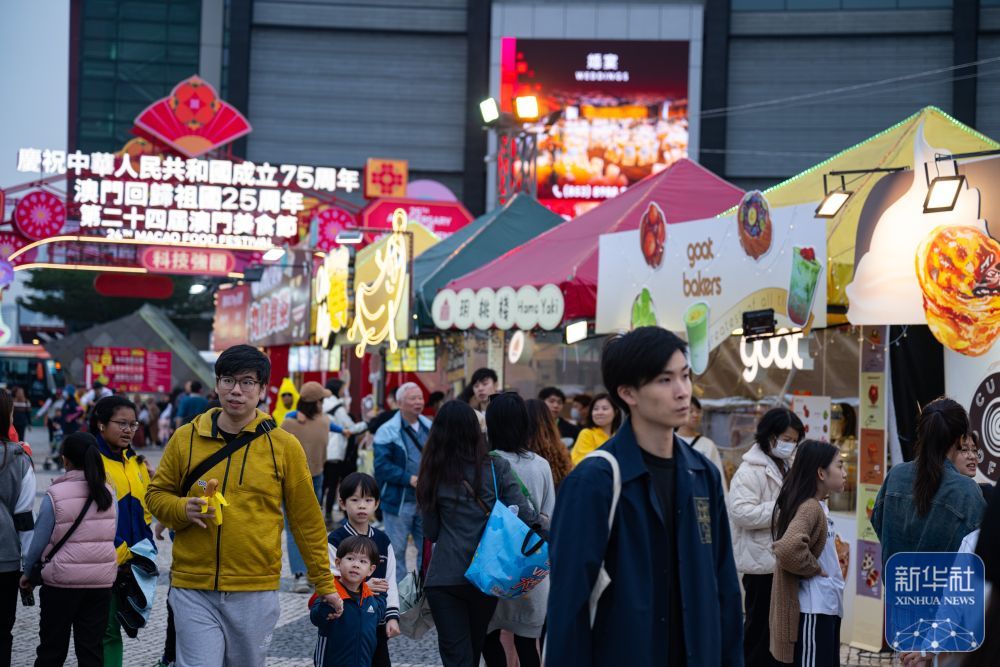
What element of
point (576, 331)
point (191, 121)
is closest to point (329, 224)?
point (191, 121)

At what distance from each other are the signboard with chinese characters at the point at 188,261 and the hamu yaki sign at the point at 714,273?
18181 mm

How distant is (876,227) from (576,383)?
754 centimetres

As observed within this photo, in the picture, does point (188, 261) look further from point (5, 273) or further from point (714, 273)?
point (714, 273)

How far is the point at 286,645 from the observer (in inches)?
344

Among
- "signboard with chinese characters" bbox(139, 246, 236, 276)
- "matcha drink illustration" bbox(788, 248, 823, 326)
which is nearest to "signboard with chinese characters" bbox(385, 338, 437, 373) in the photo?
"matcha drink illustration" bbox(788, 248, 823, 326)

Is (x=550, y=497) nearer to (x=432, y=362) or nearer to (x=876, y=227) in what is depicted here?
→ (x=876, y=227)

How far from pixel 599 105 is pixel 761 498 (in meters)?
35.8

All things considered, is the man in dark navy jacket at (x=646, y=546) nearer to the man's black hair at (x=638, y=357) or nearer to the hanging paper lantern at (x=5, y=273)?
the man's black hair at (x=638, y=357)

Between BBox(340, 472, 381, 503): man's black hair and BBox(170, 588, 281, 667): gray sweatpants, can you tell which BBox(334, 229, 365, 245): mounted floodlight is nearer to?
BBox(340, 472, 381, 503): man's black hair

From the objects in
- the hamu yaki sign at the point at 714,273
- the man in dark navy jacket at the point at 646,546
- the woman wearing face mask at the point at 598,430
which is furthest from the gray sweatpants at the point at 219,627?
the hamu yaki sign at the point at 714,273

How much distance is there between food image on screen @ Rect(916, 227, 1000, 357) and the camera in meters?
7.79

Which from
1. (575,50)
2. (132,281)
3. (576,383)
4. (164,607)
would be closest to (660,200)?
(576,383)

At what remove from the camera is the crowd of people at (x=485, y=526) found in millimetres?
3541

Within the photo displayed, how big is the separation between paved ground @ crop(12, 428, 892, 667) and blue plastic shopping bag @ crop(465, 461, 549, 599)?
2548 mm
